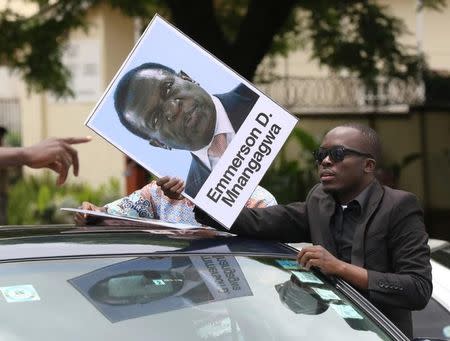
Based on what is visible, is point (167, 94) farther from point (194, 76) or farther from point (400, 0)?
point (400, 0)

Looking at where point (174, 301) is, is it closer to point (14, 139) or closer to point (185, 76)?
point (185, 76)

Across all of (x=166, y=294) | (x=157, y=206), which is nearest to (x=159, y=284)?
(x=166, y=294)

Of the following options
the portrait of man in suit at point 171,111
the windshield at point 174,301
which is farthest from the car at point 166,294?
the portrait of man in suit at point 171,111

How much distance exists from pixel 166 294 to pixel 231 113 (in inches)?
31.1

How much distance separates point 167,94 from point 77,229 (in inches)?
22.5

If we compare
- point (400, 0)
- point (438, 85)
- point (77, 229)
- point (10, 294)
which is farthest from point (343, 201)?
point (400, 0)

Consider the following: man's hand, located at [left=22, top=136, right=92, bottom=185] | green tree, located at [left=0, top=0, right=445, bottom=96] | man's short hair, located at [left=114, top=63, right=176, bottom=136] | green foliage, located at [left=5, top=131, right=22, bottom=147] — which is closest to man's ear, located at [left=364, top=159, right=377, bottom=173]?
man's short hair, located at [left=114, top=63, right=176, bottom=136]

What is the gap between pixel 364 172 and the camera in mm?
3941

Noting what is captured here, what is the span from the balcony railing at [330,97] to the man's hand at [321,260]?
35.4ft

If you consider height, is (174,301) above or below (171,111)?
below

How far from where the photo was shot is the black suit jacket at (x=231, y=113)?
3.91 meters

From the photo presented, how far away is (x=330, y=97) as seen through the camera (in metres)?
15.3

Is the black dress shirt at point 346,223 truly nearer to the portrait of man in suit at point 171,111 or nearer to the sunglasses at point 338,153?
the sunglasses at point 338,153

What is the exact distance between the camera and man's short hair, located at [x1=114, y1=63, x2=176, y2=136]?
393 cm
